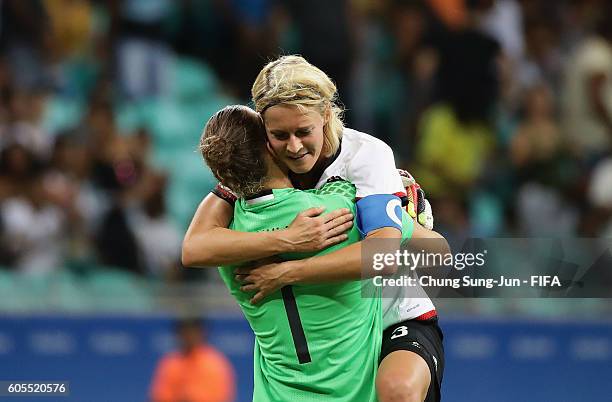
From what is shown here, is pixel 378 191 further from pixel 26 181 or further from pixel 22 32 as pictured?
pixel 22 32

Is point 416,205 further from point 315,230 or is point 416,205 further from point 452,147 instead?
point 452,147

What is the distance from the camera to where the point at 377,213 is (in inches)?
146

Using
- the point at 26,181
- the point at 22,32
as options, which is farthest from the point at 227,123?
the point at 22,32

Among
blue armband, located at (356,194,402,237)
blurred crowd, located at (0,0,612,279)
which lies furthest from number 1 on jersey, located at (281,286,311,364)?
blurred crowd, located at (0,0,612,279)

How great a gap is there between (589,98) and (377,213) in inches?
200

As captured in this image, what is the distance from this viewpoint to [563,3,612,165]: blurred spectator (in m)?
8.28

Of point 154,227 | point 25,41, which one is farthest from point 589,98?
point 25,41

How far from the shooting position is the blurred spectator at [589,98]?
8281 millimetres

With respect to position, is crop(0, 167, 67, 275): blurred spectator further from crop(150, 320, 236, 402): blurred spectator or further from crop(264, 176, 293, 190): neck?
crop(264, 176, 293, 190): neck

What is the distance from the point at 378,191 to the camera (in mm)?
3789

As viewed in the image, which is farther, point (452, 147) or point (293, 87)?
point (452, 147)

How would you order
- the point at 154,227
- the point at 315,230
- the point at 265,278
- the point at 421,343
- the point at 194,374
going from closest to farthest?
the point at 315,230 → the point at 265,278 → the point at 421,343 → the point at 194,374 → the point at 154,227

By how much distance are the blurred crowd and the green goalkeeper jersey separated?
366cm

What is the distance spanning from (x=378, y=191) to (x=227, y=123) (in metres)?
0.54
